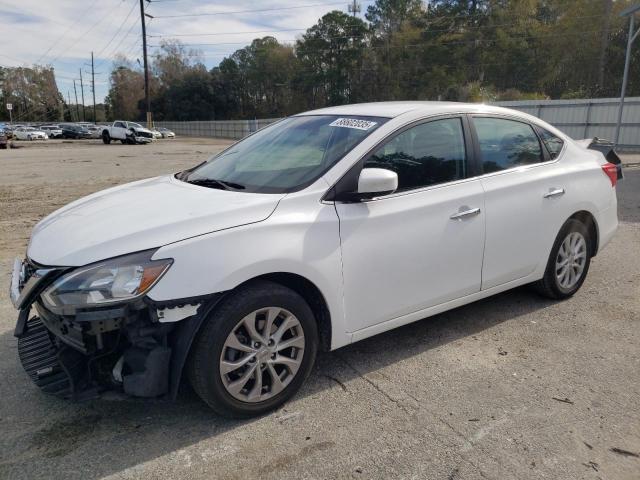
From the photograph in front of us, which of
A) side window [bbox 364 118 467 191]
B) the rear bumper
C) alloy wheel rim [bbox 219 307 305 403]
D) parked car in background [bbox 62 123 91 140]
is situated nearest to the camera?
alloy wheel rim [bbox 219 307 305 403]

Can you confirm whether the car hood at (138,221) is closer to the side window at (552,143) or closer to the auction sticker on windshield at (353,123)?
the auction sticker on windshield at (353,123)

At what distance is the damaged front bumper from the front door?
3.07 feet

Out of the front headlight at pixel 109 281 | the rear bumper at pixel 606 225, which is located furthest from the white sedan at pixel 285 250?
the rear bumper at pixel 606 225

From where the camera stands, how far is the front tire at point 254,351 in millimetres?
2689

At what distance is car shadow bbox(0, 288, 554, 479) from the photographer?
2600 millimetres

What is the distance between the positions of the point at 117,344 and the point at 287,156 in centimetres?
166

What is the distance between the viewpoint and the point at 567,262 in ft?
14.9

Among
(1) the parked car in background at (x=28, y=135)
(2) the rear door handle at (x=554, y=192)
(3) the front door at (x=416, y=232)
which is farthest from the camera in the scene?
(1) the parked car in background at (x=28, y=135)

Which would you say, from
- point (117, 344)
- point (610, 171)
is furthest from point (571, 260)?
point (117, 344)

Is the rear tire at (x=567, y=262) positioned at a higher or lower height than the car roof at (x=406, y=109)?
lower

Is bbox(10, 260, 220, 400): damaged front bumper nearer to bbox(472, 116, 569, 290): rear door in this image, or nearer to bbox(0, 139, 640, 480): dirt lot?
bbox(0, 139, 640, 480): dirt lot

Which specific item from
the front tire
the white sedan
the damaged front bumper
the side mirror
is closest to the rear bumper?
the white sedan

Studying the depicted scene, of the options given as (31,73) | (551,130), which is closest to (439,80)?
(551,130)

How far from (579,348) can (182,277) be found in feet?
9.43
